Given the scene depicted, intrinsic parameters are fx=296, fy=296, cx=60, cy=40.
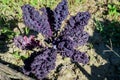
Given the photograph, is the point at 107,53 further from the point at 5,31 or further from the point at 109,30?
the point at 5,31

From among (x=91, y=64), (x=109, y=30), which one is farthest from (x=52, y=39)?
(x=109, y=30)

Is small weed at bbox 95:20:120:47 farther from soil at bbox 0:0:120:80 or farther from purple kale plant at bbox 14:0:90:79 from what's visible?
purple kale plant at bbox 14:0:90:79

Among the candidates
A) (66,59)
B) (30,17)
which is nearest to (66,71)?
(66,59)

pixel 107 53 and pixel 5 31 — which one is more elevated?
pixel 5 31

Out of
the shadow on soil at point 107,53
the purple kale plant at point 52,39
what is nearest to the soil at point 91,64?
Result: the shadow on soil at point 107,53

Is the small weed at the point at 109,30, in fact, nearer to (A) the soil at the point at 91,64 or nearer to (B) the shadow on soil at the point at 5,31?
(A) the soil at the point at 91,64

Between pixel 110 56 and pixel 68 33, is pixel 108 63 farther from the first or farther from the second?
pixel 68 33

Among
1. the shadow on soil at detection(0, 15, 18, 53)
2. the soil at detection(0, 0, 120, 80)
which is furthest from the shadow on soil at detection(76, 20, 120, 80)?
the shadow on soil at detection(0, 15, 18, 53)
